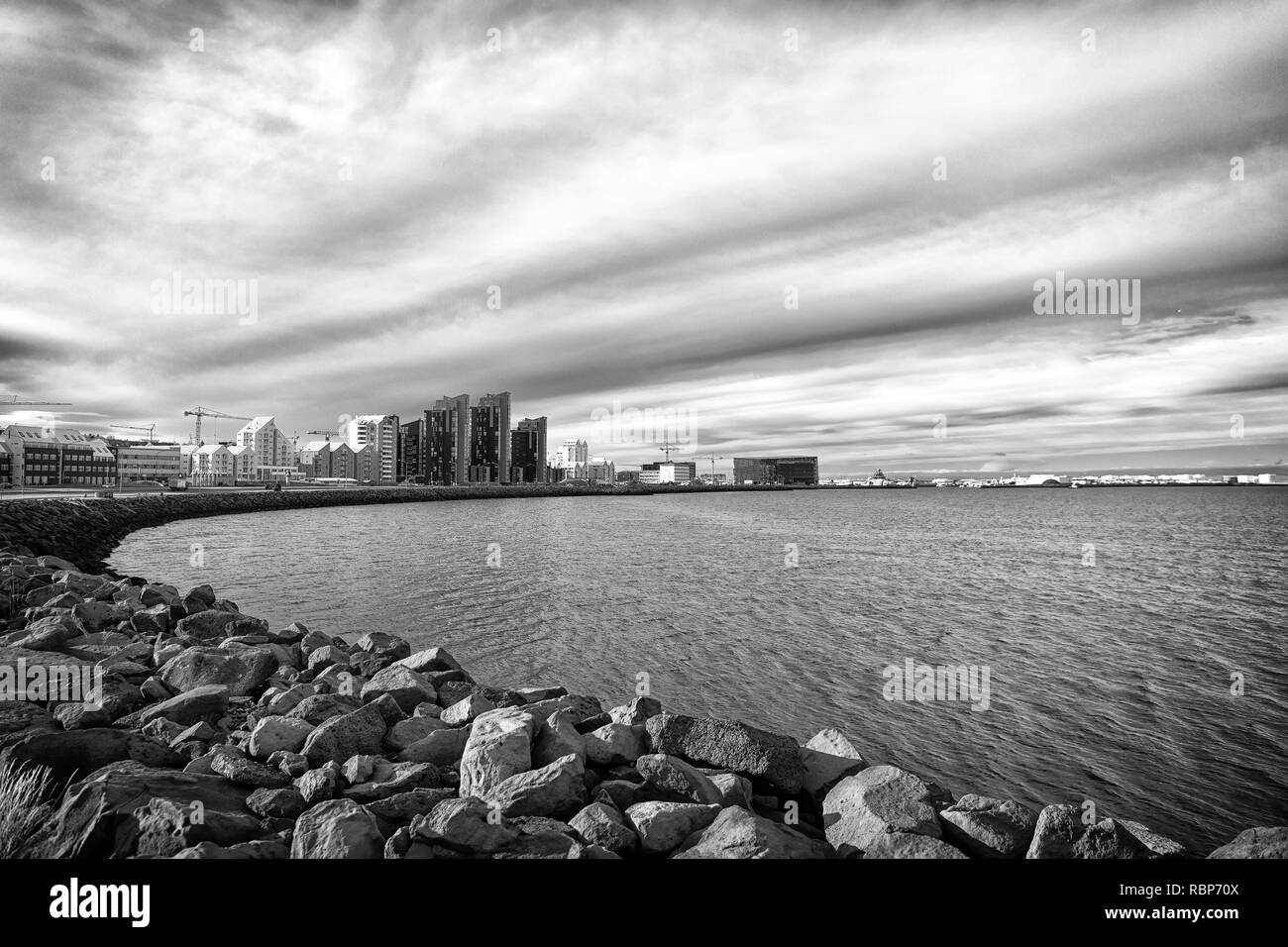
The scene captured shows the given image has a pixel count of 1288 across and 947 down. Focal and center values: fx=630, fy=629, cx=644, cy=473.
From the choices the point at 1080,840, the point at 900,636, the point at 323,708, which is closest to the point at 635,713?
the point at 323,708

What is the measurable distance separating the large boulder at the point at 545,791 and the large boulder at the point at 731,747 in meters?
2.02

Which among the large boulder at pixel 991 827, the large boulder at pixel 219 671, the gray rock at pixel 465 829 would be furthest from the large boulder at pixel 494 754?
the large boulder at pixel 219 671

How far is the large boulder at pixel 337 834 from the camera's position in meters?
6.25

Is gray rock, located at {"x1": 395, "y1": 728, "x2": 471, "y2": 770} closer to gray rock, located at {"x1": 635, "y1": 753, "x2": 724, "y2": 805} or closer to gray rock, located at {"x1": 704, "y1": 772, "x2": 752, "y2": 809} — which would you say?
gray rock, located at {"x1": 635, "y1": 753, "x2": 724, "y2": 805}

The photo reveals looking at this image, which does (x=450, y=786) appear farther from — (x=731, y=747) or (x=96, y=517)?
(x=96, y=517)

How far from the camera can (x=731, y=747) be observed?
9.54 metres

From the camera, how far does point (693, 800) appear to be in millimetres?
8242

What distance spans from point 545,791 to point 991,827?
5.44m

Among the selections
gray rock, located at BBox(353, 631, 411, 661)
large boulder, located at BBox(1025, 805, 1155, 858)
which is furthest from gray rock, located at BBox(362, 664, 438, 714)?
large boulder, located at BBox(1025, 805, 1155, 858)

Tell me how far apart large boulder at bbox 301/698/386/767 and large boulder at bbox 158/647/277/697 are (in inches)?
175

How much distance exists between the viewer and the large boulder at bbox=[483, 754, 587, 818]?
757 centimetres

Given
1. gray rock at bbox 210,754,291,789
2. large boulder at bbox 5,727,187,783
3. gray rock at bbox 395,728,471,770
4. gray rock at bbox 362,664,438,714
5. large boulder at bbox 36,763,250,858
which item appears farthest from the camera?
gray rock at bbox 362,664,438,714

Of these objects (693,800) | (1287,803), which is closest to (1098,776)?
(1287,803)
